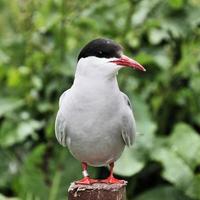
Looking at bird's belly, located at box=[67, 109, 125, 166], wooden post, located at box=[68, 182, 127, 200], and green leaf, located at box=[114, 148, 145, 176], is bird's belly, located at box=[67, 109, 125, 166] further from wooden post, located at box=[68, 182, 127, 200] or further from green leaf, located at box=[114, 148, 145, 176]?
green leaf, located at box=[114, 148, 145, 176]

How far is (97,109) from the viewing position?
7.95 ft

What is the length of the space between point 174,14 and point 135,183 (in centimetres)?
110

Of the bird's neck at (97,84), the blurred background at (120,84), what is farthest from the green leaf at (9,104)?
the bird's neck at (97,84)

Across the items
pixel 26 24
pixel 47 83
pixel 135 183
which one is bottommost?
pixel 135 183

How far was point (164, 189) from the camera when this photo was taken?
4.38 m

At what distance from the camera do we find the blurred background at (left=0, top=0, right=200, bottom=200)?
14.1 ft

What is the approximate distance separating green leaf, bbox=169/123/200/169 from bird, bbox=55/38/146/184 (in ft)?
5.34

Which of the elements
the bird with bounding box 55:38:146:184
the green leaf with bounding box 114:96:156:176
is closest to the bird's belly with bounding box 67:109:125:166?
the bird with bounding box 55:38:146:184

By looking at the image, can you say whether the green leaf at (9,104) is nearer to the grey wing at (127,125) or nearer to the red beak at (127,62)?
the grey wing at (127,125)

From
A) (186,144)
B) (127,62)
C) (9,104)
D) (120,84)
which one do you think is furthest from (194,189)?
(127,62)

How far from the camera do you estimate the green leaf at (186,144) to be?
164 inches

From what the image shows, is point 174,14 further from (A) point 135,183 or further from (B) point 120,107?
(B) point 120,107

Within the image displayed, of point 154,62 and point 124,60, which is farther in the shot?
point 154,62

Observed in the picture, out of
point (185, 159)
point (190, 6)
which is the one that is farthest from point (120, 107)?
point (190, 6)
